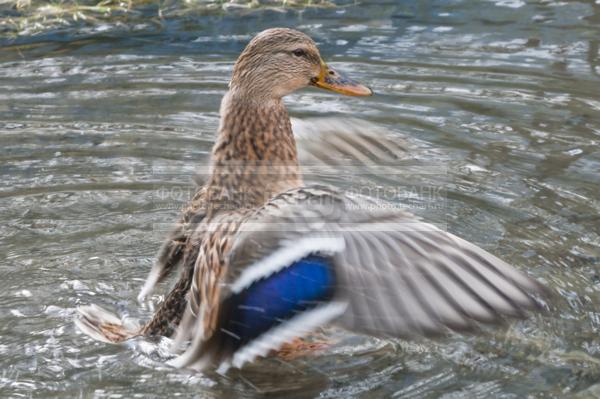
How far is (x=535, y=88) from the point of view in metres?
7.98

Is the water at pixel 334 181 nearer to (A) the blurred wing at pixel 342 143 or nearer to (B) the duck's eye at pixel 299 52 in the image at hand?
(A) the blurred wing at pixel 342 143

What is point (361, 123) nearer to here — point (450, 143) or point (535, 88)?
point (450, 143)

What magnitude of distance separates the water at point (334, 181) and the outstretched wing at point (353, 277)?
Answer: 57 centimetres

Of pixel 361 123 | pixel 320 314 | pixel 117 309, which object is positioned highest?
pixel 361 123

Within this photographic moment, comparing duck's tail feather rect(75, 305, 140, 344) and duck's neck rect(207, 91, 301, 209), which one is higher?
duck's neck rect(207, 91, 301, 209)

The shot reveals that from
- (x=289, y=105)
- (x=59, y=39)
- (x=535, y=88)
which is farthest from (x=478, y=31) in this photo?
(x=59, y=39)

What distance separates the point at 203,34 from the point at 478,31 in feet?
7.29

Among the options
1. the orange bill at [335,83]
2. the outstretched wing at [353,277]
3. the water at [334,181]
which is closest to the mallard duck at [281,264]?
the outstretched wing at [353,277]

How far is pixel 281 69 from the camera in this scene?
5.61 m

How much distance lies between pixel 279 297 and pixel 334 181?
2.42 metres

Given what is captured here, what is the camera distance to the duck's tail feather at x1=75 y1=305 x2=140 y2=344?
5.23m

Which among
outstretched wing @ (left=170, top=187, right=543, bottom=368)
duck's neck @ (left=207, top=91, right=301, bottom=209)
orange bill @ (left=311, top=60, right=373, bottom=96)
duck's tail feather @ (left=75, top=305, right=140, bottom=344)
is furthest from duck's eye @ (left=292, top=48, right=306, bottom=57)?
duck's tail feather @ (left=75, top=305, right=140, bottom=344)

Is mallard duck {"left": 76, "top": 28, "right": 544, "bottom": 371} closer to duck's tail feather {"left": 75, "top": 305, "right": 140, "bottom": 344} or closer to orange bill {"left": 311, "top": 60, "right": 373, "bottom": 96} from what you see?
duck's tail feather {"left": 75, "top": 305, "right": 140, "bottom": 344}

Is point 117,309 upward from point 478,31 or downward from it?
downward
